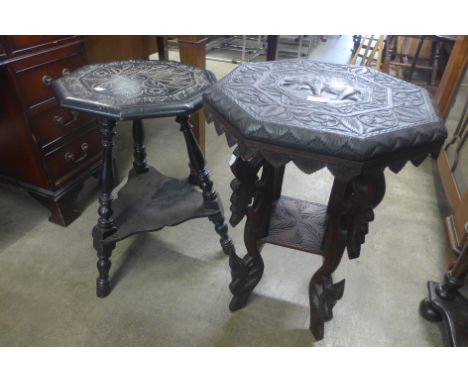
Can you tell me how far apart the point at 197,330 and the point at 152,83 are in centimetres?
91

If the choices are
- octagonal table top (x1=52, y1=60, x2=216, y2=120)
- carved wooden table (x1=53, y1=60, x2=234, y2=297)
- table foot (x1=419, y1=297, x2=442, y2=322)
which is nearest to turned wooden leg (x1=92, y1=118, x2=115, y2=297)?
carved wooden table (x1=53, y1=60, x2=234, y2=297)

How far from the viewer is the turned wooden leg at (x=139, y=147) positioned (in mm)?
1646

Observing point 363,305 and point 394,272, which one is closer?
point 363,305

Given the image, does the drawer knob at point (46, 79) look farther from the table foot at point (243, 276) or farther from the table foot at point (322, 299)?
the table foot at point (322, 299)

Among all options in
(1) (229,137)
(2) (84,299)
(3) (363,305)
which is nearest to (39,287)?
(2) (84,299)

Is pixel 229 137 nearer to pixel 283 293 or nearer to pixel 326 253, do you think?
pixel 326 253

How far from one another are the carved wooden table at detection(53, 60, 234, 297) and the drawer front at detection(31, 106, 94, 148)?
31 cm

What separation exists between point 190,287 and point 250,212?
53cm

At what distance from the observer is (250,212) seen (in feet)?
3.71

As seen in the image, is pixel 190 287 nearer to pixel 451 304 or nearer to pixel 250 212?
pixel 250 212

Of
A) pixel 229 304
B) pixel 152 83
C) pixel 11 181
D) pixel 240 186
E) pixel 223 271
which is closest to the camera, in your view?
pixel 240 186

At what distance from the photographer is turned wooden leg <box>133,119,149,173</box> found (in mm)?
1646

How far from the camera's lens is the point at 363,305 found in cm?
142

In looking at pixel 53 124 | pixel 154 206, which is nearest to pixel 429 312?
pixel 154 206
